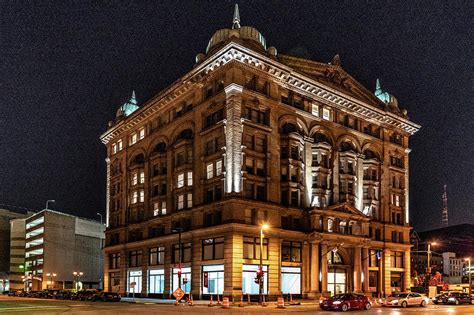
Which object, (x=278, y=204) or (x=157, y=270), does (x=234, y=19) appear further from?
(x=157, y=270)

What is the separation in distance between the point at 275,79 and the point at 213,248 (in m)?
22.2

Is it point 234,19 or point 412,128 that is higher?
point 234,19

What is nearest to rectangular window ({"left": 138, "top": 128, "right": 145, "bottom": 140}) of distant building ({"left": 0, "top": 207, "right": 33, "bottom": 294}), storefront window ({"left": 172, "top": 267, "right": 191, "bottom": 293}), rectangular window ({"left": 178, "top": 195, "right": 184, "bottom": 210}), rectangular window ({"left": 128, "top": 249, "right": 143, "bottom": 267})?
rectangular window ({"left": 178, "top": 195, "right": 184, "bottom": 210})

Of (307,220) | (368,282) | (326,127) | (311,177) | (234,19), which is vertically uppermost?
(234,19)

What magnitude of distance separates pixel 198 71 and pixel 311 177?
2003 centimetres

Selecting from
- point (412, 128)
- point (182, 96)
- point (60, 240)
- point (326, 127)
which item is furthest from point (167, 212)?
point (60, 240)

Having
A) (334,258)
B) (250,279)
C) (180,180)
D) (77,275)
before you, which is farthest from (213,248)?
(77,275)

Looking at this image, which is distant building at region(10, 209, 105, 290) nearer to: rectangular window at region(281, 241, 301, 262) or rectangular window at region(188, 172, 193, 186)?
rectangular window at region(188, 172, 193, 186)

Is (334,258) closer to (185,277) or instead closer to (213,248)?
(213,248)

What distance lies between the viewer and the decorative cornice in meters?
62.9

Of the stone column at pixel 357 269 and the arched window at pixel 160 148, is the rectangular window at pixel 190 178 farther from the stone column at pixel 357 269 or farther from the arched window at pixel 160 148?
the stone column at pixel 357 269

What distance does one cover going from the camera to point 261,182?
63.1m

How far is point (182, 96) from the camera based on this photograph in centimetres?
7206

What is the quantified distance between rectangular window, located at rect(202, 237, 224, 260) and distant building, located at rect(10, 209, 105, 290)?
7572 centimetres
